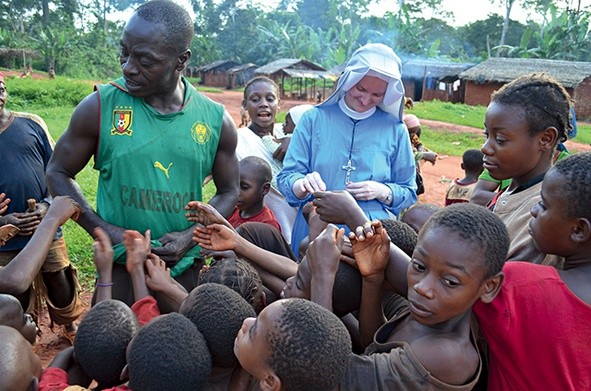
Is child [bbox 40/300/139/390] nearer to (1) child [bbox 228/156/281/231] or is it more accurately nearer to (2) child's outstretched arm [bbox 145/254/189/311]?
(2) child's outstretched arm [bbox 145/254/189/311]

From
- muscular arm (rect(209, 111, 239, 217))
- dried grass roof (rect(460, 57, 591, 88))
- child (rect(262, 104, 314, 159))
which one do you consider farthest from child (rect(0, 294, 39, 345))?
dried grass roof (rect(460, 57, 591, 88))

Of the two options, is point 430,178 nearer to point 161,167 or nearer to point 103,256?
point 161,167

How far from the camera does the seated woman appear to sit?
10.3 feet

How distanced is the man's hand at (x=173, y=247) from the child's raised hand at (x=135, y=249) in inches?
3.7

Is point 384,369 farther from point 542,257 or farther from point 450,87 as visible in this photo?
point 450,87

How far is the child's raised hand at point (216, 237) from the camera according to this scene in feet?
8.33

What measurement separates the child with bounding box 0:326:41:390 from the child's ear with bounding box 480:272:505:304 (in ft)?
4.91

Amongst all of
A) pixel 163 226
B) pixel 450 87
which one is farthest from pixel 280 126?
pixel 450 87

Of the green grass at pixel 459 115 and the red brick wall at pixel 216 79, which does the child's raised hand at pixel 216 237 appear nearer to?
the green grass at pixel 459 115

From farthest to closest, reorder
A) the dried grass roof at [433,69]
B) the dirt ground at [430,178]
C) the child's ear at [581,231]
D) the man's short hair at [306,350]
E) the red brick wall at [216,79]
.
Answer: the red brick wall at [216,79] < the dried grass roof at [433,69] < the dirt ground at [430,178] < the child's ear at [581,231] < the man's short hair at [306,350]

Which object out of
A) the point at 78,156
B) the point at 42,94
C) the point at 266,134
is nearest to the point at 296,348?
the point at 78,156

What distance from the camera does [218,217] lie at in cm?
262

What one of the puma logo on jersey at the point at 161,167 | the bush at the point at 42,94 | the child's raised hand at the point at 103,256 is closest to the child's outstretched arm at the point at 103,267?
the child's raised hand at the point at 103,256

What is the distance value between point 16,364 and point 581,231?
6.14 ft
